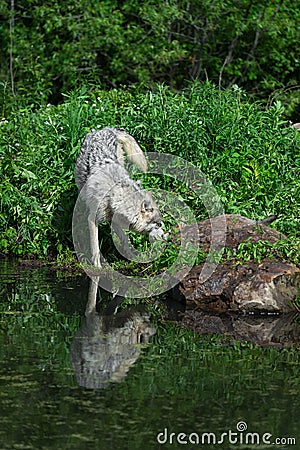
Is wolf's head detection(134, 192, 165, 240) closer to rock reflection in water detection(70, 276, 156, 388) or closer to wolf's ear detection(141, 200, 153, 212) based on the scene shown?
wolf's ear detection(141, 200, 153, 212)

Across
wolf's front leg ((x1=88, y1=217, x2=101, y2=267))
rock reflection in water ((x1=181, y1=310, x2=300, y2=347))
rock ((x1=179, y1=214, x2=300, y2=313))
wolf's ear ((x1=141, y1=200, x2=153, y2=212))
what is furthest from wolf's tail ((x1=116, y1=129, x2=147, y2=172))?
rock reflection in water ((x1=181, y1=310, x2=300, y2=347))

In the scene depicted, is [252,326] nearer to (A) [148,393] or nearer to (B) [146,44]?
(A) [148,393]

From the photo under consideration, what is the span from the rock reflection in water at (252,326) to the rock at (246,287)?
0.11 metres

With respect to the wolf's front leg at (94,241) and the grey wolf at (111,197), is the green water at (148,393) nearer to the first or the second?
the wolf's front leg at (94,241)

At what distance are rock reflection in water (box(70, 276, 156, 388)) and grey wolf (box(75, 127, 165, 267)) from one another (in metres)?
1.20

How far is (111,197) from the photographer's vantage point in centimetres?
820

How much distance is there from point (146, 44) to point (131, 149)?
17.7ft

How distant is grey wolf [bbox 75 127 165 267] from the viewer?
822 cm

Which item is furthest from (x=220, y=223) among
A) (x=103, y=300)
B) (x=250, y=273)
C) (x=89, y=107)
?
(x=89, y=107)

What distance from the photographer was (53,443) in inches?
170

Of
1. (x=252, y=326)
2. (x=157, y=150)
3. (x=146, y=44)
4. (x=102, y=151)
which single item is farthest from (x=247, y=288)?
(x=146, y=44)

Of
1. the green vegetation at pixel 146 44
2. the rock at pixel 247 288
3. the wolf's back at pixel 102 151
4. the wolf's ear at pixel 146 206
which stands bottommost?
the rock at pixel 247 288

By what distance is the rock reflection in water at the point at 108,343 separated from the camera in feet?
17.6

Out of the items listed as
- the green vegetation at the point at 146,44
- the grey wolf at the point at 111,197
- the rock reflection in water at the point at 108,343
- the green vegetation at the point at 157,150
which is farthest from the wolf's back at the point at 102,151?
the green vegetation at the point at 146,44
